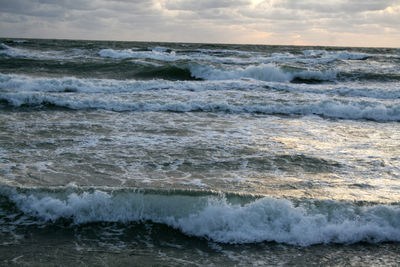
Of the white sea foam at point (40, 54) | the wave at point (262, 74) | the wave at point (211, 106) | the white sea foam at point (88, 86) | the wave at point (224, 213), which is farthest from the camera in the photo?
the white sea foam at point (40, 54)

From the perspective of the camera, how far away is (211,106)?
11.4 metres

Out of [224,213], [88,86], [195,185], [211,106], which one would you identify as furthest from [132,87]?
[224,213]

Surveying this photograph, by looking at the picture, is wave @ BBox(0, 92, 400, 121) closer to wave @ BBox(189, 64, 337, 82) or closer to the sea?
the sea

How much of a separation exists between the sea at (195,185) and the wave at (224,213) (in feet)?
0.04

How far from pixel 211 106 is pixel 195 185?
6487 mm

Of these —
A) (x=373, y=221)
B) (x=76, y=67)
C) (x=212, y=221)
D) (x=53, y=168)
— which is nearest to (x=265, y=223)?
(x=212, y=221)

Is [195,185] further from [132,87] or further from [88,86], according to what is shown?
[88,86]

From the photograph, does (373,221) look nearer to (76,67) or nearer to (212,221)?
(212,221)

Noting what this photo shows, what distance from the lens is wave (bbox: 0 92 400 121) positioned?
1112cm

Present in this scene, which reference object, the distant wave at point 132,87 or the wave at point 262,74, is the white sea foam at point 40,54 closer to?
the wave at point 262,74

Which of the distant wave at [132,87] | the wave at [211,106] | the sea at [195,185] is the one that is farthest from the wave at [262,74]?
the sea at [195,185]

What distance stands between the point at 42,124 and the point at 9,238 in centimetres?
539

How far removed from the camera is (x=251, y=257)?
3.68m

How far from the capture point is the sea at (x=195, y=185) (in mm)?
3811
